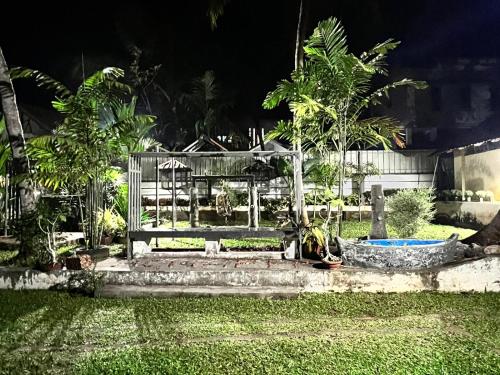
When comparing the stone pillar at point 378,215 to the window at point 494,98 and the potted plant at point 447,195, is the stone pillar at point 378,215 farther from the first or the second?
the window at point 494,98

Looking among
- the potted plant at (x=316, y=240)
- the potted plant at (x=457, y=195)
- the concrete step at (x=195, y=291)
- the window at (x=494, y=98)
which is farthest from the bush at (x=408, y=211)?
the window at (x=494, y=98)

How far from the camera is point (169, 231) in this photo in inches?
274

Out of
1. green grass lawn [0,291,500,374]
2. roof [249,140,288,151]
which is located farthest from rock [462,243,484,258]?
roof [249,140,288,151]

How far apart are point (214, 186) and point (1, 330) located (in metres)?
13.4

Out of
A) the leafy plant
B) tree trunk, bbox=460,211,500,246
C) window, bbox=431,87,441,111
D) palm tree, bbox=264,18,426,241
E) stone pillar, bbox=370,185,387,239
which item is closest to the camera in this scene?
tree trunk, bbox=460,211,500,246

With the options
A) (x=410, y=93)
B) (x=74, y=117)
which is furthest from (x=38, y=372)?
(x=410, y=93)

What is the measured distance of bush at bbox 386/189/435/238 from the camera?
941 cm

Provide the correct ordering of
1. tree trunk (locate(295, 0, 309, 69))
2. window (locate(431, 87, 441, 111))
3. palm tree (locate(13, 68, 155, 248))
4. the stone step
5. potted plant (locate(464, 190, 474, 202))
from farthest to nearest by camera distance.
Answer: window (locate(431, 87, 441, 111)) < potted plant (locate(464, 190, 474, 202)) < tree trunk (locate(295, 0, 309, 69)) < palm tree (locate(13, 68, 155, 248)) < the stone step

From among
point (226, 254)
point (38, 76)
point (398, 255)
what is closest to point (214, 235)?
point (226, 254)

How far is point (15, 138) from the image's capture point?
7184 mm

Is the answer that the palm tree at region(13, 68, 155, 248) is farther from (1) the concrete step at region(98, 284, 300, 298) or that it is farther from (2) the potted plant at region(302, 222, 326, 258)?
(2) the potted plant at region(302, 222, 326, 258)

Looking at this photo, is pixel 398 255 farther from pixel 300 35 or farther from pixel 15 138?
pixel 15 138

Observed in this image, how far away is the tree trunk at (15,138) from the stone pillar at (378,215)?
5873 millimetres

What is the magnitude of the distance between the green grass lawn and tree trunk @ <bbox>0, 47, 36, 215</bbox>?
1.73 metres
